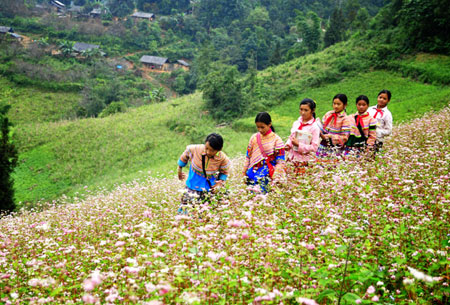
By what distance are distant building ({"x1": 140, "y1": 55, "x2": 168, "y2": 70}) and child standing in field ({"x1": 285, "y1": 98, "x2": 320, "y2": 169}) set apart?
54739 mm

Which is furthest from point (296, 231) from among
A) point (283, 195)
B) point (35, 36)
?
point (35, 36)

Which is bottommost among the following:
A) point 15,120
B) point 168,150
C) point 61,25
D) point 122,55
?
point 15,120

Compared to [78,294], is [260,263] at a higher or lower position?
higher

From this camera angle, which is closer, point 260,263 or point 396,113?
point 260,263

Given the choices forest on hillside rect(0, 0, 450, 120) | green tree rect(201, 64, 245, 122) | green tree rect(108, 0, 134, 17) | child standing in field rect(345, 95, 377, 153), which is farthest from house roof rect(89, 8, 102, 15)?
child standing in field rect(345, 95, 377, 153)

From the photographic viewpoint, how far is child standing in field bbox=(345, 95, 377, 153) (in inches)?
198

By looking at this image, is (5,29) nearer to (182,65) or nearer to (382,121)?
(182,65)

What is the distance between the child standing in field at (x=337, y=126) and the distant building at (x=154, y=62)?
54.4 metres

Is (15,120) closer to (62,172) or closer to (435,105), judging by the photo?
(62,172)

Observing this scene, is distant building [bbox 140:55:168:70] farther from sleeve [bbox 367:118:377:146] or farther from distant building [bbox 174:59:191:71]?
sleeve [bbox 367:118:377:146]

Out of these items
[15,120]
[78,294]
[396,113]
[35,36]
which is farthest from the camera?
[35,36]

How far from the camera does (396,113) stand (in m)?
15.2

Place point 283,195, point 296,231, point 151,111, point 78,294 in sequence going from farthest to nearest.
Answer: point 151,111
point 283,195
point 296,231
point 78,294

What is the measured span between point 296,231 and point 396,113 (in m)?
14.8
